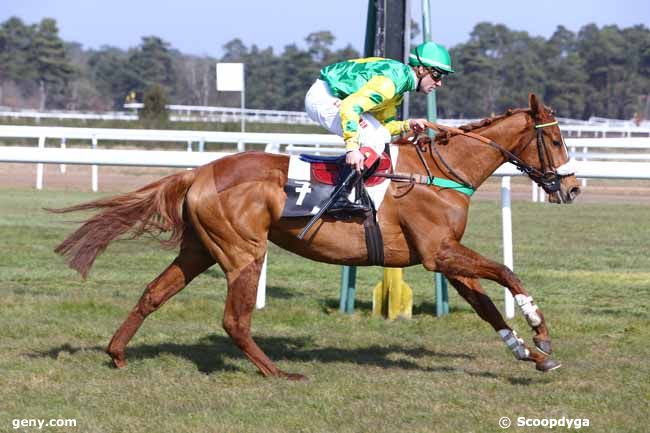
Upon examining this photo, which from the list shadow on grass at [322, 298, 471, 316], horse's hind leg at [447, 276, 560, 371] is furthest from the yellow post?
horse's hind leg at [447, 276, 560, 371]

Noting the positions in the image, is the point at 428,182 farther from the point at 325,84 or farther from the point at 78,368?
the point at 78,368

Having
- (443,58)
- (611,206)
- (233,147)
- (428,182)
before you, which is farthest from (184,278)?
Result: (233,147)

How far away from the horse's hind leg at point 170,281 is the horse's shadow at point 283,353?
26 cm

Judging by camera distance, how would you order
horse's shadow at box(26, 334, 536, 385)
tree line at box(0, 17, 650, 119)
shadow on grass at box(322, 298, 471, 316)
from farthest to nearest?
1. tree line at box(0, 17, 650, 119)
2. shadow on grass at box(322, 298, 471, 316)
3. horse's shadow at box(26, 334, 536, 385)

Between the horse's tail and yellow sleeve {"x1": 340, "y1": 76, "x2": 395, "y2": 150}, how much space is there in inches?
40.8

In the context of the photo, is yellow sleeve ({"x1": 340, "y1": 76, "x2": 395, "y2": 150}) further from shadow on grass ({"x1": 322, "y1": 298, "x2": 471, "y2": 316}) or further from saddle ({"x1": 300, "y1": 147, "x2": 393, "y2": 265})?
shadow on grass ({"x1": 322, "y1": 298, "x2": 471, "y2": 316})

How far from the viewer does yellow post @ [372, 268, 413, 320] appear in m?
7.59

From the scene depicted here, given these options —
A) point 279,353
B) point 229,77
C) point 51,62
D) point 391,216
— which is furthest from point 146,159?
point 51,62

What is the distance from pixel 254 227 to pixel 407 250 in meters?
0.87

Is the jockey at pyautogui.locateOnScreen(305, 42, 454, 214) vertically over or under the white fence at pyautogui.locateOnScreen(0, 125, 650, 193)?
over

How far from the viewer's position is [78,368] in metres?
6.04

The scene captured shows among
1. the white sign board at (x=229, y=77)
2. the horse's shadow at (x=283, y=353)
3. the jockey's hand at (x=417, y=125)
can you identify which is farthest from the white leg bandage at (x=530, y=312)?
the white sign board at (x=229, y=77)

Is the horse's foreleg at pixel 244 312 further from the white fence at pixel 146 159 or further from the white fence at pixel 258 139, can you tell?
the white fence at pixel 258 139

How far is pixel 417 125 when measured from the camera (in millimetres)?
6199
